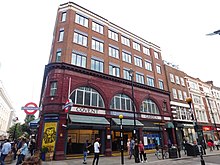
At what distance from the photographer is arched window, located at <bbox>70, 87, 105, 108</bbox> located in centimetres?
1892

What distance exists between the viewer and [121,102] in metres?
23.3

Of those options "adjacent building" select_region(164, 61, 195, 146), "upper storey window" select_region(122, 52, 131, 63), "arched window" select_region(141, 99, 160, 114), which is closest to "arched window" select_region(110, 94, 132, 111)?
"arched window" select_region(141, 99, 160, 114)

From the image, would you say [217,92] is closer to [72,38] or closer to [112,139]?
[112,139]

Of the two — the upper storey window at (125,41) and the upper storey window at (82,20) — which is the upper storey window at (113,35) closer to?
the upper storey window at (125,41)

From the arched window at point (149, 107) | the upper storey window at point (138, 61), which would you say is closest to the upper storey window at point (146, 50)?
the upper storey window at point (138, 61)

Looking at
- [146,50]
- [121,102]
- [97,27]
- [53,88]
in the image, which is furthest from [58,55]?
[146,50]

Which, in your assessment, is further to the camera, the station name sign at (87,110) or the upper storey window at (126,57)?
the upper storey window at (126,57)

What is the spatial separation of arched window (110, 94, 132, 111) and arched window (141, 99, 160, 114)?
305 centimetres

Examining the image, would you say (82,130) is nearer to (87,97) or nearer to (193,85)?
(87,97)

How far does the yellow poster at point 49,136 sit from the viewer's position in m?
15.9

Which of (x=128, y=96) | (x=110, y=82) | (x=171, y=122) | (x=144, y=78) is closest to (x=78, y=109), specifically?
(x=110, y=82)

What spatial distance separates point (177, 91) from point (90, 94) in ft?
72.2

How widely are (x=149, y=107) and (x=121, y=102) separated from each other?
21.3 ft

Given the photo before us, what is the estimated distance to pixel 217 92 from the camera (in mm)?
45906
